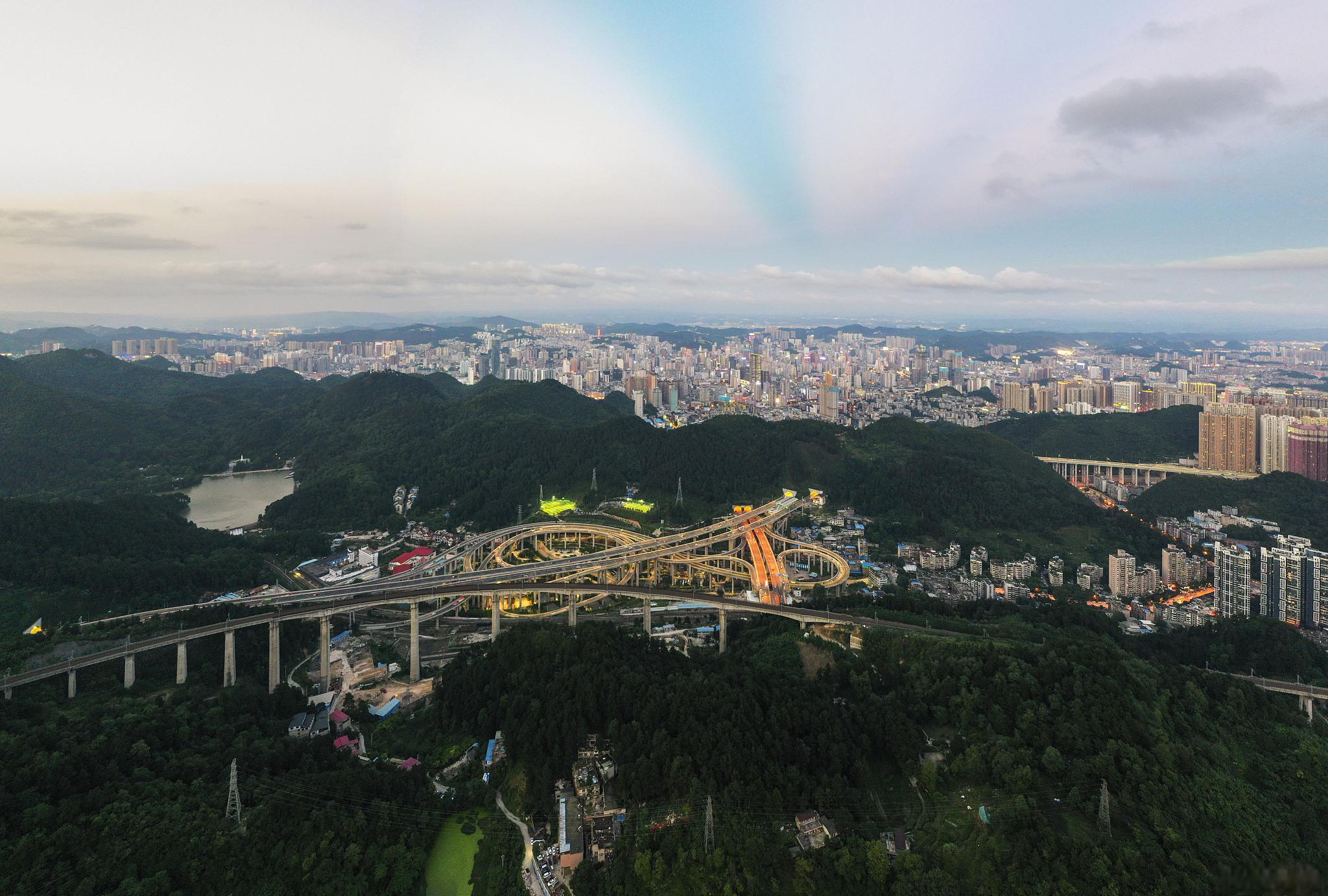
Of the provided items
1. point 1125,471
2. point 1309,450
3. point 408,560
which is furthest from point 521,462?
point 1309,450

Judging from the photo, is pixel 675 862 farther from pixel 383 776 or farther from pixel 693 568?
pixel 693 568

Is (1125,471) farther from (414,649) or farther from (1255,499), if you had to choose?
(414,649)

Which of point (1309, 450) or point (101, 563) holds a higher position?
point (1309, 450)

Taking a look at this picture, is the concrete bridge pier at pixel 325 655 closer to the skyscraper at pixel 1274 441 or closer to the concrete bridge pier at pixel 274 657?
the concrete bridge pier at pixel 274 657

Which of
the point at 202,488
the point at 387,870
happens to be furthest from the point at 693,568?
the point at 202,488

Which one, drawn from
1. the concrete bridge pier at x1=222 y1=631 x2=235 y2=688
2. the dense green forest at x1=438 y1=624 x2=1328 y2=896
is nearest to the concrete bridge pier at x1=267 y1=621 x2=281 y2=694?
the concrete bridge pier at x1=222 y1=631 x2=235 y2=688

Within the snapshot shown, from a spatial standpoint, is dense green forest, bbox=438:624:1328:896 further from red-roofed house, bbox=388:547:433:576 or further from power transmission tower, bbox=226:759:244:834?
red-roofed house, bbox=388:547:433:576
